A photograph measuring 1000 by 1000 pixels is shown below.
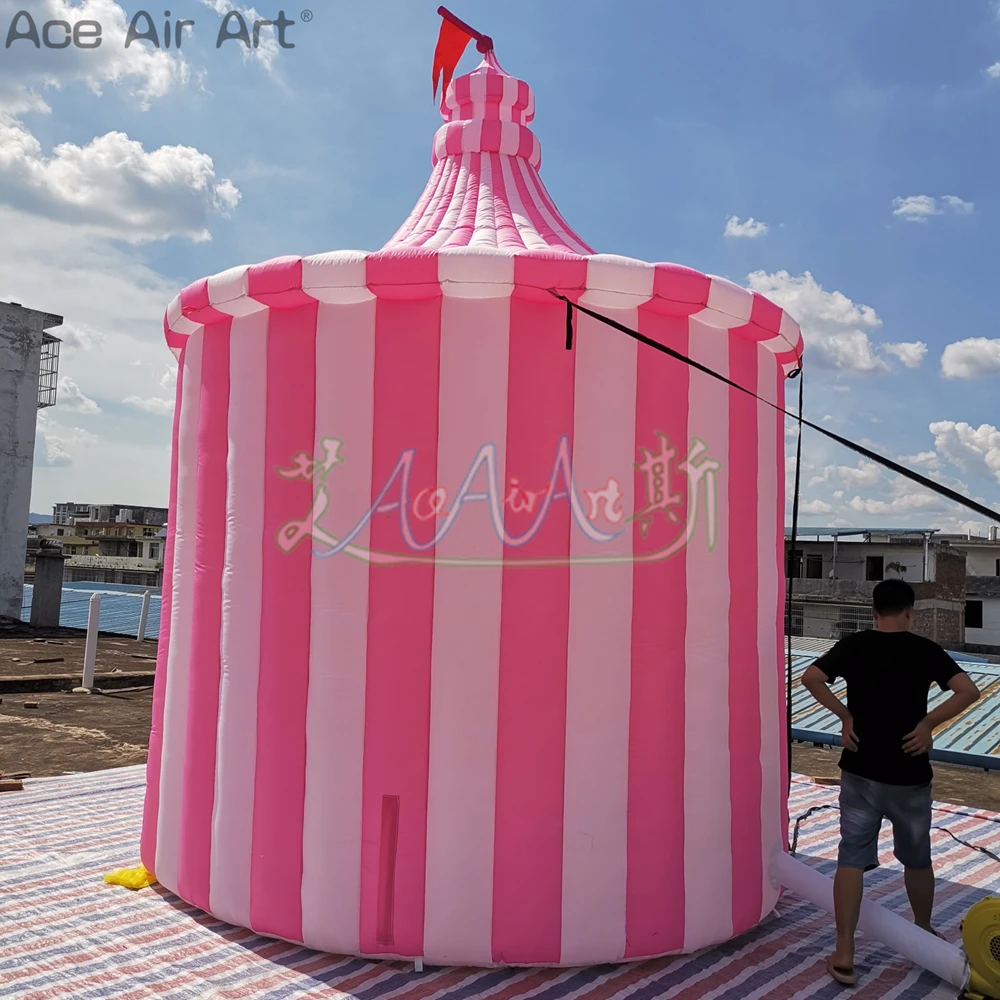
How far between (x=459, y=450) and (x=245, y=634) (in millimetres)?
1028

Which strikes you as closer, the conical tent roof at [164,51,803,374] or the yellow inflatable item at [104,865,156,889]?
the conical tent roof at [164,51,803,374]

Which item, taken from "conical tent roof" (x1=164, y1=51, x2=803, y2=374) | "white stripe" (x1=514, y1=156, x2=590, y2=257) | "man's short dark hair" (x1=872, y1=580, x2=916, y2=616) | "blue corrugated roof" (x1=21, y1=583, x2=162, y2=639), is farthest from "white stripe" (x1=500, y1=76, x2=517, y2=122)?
"blue corrugated roof" (x1=21, y1=583, x2=162, y2=639)

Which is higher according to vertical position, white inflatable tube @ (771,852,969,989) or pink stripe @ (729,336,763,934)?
pink stripe @ (729,336,763,934)

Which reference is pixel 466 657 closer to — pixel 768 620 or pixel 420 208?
pixel 768 620

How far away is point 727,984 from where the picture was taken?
2.83 metres

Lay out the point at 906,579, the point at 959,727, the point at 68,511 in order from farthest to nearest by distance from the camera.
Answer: the point at 68,511 → the point at 906,579 → the point at 959,727

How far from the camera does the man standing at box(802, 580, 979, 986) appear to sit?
9.30 ft

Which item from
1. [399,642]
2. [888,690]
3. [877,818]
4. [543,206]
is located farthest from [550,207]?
[877,818]

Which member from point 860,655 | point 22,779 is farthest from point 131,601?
point 860,655

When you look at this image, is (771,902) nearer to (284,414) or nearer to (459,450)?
(459,450)

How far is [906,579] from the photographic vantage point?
26312 millimetres

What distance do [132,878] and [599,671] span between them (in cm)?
211

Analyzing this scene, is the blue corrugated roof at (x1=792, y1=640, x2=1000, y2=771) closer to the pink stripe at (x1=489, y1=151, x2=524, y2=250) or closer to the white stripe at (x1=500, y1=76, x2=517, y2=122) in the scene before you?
the pink stripe at (x1=489, y1=151, x2=524, y2=250)

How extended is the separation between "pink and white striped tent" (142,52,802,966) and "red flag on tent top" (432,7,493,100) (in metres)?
2.05
